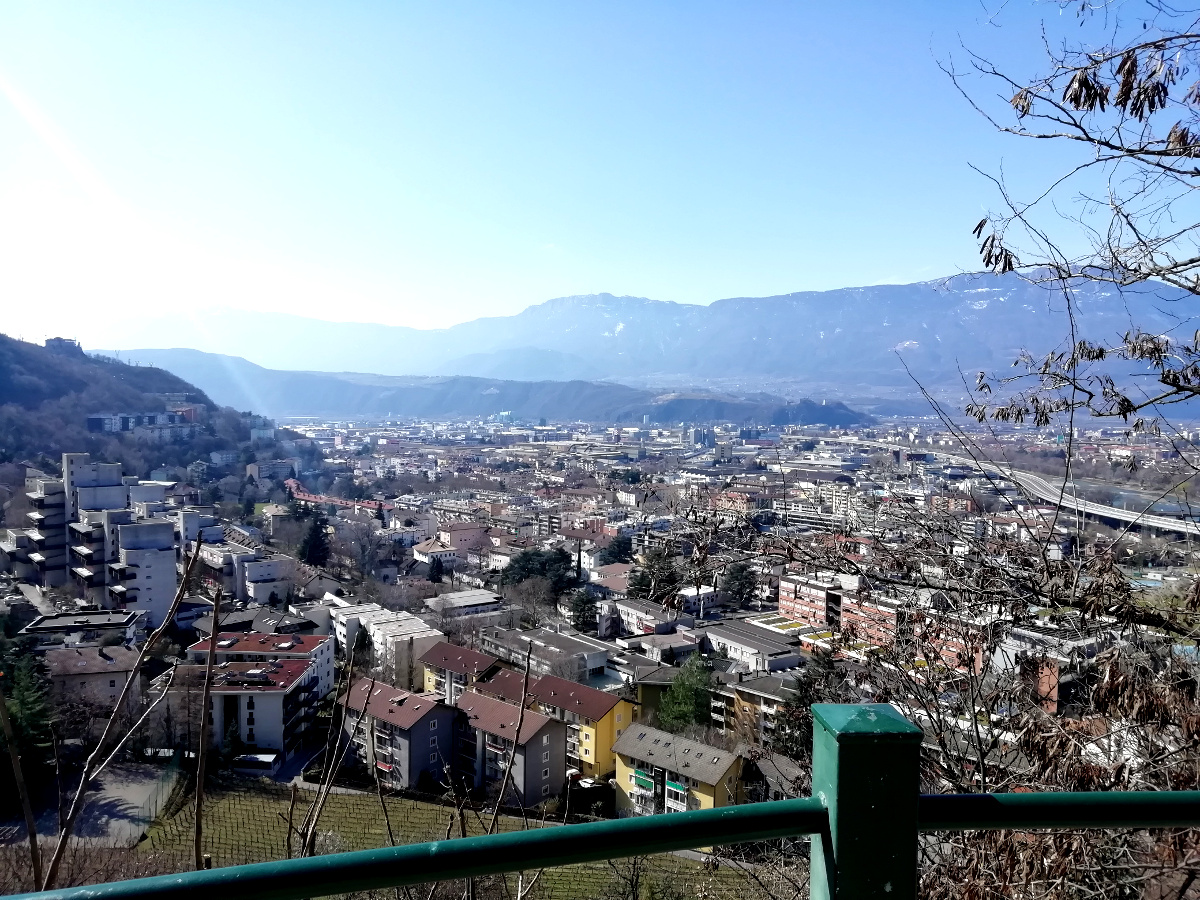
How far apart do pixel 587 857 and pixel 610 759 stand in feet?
25.3

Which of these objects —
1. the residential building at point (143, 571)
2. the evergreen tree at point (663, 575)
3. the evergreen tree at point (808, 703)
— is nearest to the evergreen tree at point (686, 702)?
the evergreen tree at point (808, 703)

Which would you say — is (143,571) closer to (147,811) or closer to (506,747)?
(147,811)

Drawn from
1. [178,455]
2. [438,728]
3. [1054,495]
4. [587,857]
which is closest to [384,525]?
[178,455]

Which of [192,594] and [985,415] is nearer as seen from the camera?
[985,415]

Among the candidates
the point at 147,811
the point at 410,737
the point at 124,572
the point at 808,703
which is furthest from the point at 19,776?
the point at 124,572

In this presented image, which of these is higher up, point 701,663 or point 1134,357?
point 1134,357

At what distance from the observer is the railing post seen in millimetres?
525

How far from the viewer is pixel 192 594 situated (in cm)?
1230

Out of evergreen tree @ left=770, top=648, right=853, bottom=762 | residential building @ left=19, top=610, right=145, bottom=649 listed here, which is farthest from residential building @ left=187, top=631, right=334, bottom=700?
evergreen tree @ left=770, top=648, right=853, bottom=762

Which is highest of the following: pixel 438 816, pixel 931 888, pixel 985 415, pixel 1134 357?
pixel 1134 357

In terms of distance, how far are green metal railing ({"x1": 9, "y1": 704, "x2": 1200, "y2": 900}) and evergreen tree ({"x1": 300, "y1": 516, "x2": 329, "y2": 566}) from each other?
53.7 ft

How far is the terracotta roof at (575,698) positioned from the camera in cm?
773

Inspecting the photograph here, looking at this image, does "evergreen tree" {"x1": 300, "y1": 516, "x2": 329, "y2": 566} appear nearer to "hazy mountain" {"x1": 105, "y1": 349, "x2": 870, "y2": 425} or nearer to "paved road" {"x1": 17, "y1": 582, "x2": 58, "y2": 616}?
"paved road" {"x1": 17, "y1": 582, "x2": 58, "y2": 616}

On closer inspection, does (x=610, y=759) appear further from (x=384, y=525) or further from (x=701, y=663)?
(x=384, y=525)
